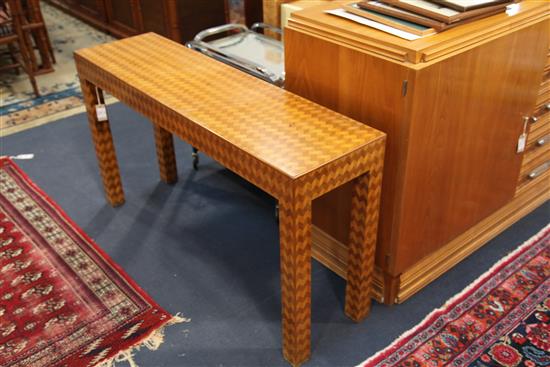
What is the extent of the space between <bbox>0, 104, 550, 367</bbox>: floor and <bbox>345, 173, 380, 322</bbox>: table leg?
0.27ft

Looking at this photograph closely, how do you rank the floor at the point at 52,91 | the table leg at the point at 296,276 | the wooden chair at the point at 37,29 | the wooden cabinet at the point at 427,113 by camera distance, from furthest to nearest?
1. the wooden chair at the point at 37,29
2. the floor at the point at 52,91
3. the wooden cabinet at the point at 427,113
4. the table leg at the point at 296,276

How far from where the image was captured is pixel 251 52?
8.39 ft

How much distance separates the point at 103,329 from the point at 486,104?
1438mm

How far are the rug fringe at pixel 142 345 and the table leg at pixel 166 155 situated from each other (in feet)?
2.95

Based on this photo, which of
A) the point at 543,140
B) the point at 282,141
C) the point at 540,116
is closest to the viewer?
the point at 282,141

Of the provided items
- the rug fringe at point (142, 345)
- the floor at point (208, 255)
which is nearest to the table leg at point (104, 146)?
the floor at point (208, 255)

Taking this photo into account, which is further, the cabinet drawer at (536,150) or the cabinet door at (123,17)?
the cabinet door at (123,17)

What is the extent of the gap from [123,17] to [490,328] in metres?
3.57

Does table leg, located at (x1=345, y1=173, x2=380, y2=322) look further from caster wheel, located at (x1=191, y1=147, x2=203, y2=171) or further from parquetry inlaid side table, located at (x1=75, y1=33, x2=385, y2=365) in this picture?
caster wheel, located at (x1=191, y1=147, x2=203, y2=171)

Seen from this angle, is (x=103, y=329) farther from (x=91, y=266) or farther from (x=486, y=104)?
(x=486, y=104)

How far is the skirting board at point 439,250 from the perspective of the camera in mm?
2016

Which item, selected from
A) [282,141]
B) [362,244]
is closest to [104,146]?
[282,141]

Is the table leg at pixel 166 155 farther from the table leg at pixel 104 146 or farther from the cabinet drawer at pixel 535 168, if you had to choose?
the cabinet drawer at pixel 535 168

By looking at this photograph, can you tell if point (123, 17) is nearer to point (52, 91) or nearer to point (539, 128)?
point (52, 91)
